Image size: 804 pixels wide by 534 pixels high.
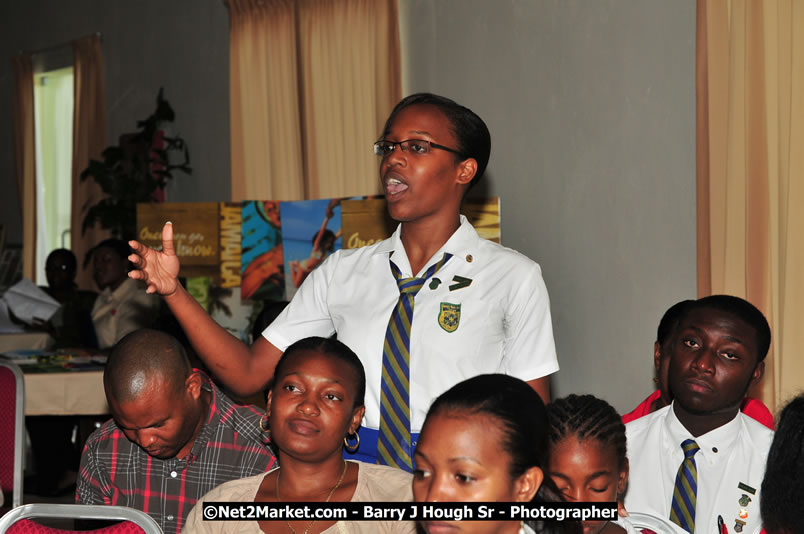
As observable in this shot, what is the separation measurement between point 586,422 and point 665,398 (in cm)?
98

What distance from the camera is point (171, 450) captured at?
7.27 feet

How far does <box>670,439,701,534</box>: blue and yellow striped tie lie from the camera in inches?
85.3

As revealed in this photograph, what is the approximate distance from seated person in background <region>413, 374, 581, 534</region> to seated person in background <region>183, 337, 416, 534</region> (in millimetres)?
463

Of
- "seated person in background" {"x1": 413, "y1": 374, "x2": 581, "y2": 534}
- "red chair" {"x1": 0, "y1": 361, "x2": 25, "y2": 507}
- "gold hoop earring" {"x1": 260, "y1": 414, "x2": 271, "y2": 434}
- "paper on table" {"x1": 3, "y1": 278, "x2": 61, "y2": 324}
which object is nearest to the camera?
"seated person in background" {"x1": 413, "y1": 374, "x2": 581, "y2": 534}

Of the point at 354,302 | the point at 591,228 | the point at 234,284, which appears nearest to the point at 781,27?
the point at 591,228

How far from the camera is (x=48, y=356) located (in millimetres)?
5039

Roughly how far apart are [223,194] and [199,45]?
127 cm

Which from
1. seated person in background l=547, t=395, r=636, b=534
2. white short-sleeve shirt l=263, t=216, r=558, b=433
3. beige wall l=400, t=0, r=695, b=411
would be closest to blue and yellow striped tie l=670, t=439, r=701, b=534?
seated person in background l=547, t=395, r=636, b=534

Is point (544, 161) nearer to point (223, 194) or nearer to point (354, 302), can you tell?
point (354, 302)

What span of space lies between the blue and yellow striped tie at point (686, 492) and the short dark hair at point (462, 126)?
2.85 feet

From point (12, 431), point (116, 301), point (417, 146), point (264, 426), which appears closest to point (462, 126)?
point (417, 146)

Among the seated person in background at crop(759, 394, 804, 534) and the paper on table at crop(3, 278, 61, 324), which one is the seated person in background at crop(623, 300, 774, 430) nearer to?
the seated person in background at crop(759, 394, 804, 534)

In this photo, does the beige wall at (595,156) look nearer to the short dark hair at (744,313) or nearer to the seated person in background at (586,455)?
the short dark hair at (744,313)

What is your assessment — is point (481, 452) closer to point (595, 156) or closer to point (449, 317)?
point (449, 317)
